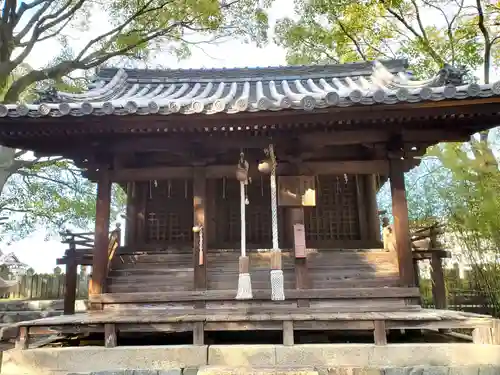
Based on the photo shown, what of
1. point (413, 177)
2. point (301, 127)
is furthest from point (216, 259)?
point (413, 177)

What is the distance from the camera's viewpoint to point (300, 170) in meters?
7.42

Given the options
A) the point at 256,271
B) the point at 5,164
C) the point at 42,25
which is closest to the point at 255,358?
the point at 256,271

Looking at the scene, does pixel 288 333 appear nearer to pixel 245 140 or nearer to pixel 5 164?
pixel 245 140

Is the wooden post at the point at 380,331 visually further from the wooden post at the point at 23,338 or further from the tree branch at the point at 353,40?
the tree branch at the point at 353,40

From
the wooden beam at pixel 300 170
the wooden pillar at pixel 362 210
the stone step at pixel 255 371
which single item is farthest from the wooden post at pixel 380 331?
the wooden pillar at pixel 362 210

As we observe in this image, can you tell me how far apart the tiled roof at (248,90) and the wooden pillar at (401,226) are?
5.12 ft

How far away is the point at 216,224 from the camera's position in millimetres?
9602

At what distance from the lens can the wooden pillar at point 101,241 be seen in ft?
24.1

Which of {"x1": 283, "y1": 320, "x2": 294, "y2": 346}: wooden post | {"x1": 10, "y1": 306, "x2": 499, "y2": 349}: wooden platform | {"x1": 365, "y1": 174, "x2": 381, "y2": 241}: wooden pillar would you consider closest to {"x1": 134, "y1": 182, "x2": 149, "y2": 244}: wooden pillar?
{"x1": 10, "y1": 306, "x2": 499, "y2": 349}: wooden platform

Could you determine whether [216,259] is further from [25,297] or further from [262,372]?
[25,297]

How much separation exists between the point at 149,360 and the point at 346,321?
297 cm

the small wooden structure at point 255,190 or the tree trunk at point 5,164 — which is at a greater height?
the tree trunk at point 5,164

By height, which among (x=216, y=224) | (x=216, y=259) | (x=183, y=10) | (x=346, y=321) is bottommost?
(x=346, y=321)

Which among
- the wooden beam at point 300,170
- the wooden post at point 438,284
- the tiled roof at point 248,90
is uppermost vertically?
the tiled roof at point 248,90
